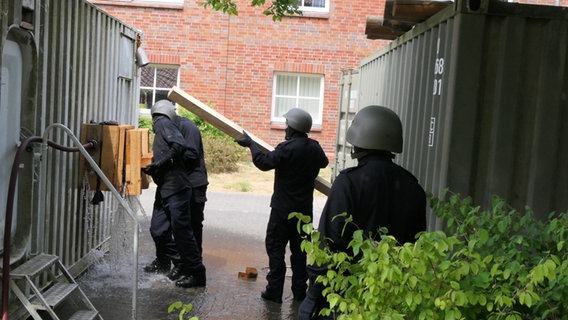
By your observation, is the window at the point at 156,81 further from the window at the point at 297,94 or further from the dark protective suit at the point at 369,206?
the dark protective suit at the point at 369,206

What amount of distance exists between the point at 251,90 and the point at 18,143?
15.7 m

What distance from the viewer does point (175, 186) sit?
8.33 metres

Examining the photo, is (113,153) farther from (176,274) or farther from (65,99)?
(176,274)

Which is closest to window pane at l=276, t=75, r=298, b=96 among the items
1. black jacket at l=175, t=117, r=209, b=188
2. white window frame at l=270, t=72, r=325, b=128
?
white window frame at l=270, t=72, r=325, b=128

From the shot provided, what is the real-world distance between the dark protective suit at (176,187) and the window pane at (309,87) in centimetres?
1366

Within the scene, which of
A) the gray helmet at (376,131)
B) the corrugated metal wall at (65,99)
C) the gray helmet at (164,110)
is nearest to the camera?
the gray helmet at (376,131)

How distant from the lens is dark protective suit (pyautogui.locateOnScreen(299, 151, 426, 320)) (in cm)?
418

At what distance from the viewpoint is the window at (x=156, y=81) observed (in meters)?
21.4

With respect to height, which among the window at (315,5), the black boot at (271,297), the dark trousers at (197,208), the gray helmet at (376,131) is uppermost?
the window at (315,5)

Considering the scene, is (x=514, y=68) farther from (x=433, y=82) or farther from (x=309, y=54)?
(x=309, y=54)

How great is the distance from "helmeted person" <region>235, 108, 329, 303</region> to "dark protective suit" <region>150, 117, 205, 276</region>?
34.5 inches

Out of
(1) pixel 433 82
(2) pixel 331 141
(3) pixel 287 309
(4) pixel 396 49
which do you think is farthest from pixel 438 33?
(2) pixel 331 141

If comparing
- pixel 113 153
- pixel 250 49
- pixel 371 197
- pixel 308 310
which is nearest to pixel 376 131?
pixel 371 197

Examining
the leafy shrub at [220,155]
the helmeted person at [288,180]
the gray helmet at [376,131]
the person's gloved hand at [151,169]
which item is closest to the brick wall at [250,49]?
the leafy shrub at [220,155]
